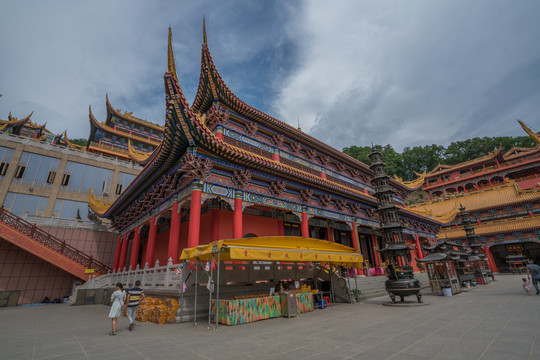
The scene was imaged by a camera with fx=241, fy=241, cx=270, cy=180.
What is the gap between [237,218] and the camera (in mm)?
10977

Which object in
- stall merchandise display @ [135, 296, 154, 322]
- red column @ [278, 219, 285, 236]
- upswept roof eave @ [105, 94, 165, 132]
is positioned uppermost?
upswept roof eave @ [105, 94, 165, 132]

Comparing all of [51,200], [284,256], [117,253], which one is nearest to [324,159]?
[284,256]

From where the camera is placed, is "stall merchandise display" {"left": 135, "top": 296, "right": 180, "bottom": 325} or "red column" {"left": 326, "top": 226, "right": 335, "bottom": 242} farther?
"red column" {"left": 326, "top": 226, "right": 335, "bottom": 242}

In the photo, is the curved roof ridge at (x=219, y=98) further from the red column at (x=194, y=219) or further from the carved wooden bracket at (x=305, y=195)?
the red column at (x=194, y=219)

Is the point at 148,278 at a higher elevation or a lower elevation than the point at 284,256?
lower

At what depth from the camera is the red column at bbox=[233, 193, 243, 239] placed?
10727 mm

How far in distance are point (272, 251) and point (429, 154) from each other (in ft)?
243

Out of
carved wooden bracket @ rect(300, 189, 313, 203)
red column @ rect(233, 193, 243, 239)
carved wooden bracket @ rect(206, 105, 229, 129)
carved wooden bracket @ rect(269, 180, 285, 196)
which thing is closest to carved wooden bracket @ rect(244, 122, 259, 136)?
carved wooden bracket @ rect(206, 105, 229, 129)

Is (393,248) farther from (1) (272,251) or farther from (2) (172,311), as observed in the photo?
(2) (172,311)

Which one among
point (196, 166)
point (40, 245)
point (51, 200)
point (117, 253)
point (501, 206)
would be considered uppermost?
point (501, 206)

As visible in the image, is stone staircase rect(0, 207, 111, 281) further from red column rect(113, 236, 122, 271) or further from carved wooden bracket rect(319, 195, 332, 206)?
carved wooden bracket rect(319, 195, 332, 206)

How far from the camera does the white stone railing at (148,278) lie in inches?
342

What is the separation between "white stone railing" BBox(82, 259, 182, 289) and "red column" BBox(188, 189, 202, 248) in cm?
108

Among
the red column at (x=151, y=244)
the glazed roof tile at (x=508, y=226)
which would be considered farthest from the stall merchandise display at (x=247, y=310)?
the glazed roof tile at (x=508, y=226)
